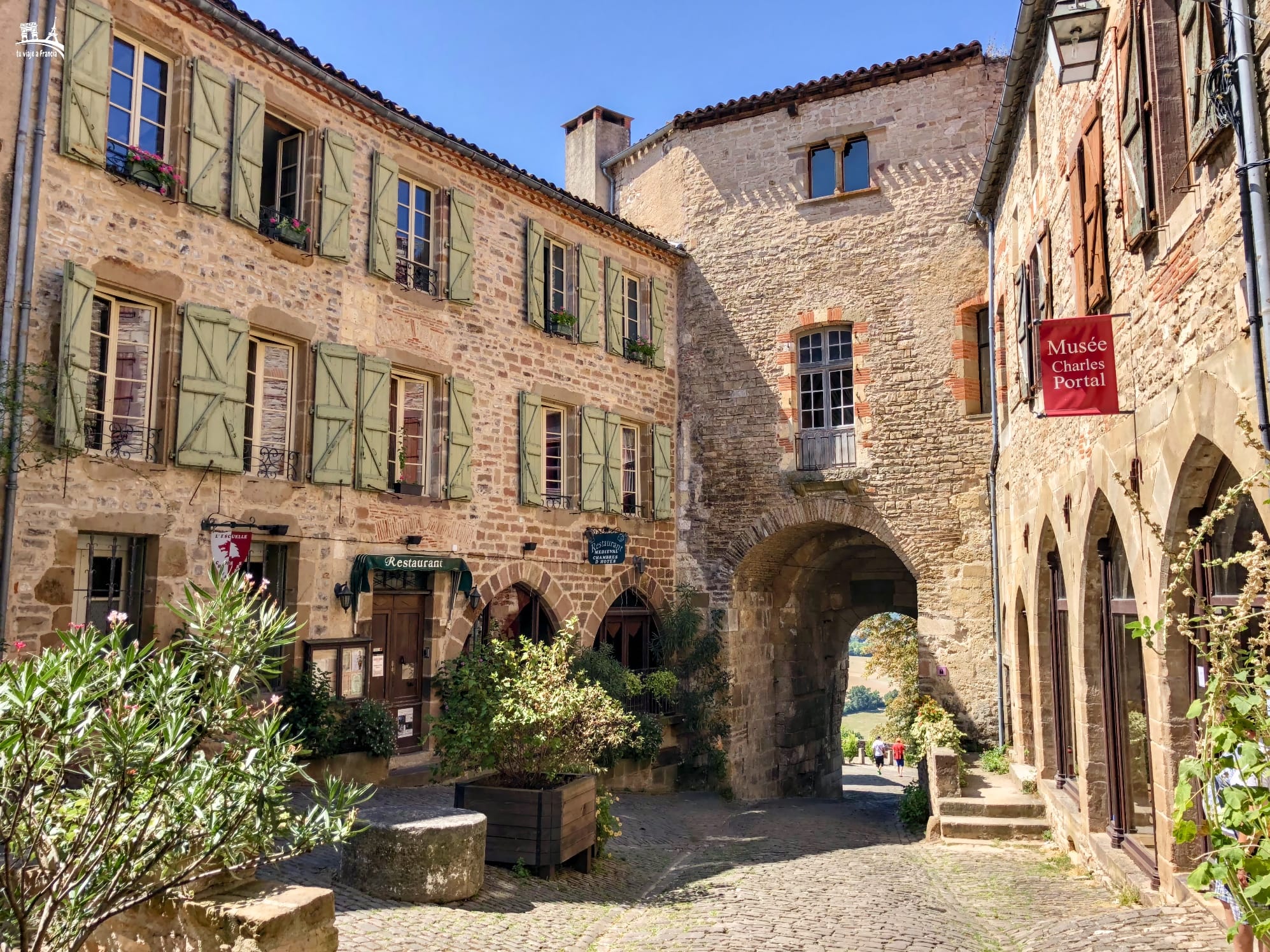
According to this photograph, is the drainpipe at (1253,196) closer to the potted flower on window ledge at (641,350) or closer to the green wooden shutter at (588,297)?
the green wooden shutter at (588,297)

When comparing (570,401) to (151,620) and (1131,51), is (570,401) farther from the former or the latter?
(1131,51)

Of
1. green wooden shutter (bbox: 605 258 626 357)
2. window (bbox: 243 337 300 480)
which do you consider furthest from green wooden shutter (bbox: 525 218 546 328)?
window (bbox: 243 337 300 480)

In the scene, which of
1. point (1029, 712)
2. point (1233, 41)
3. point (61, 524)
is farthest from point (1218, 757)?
point (1029, 712)

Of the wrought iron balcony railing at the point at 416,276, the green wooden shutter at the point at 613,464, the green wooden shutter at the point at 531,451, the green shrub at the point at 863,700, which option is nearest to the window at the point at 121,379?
the wrought iron balcony railing at the point at 416,276

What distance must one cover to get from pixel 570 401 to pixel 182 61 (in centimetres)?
606

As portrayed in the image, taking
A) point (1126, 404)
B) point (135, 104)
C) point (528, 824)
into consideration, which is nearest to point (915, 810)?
point (528, 824)

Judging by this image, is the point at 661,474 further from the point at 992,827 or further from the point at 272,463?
the point at 992,827

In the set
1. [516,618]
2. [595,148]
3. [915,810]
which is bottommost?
[915,810]

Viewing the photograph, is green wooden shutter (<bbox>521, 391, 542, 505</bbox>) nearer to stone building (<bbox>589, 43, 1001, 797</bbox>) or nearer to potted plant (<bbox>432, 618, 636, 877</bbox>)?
stone building (<bbox>589, 43, 1001, 797</bbox>)

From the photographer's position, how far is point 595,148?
60.0 ft

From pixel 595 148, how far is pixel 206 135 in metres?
9.69

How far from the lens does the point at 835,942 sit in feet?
21.5

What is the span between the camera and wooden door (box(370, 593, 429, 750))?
11070 millimetres

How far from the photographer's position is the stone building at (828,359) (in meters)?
14.2
